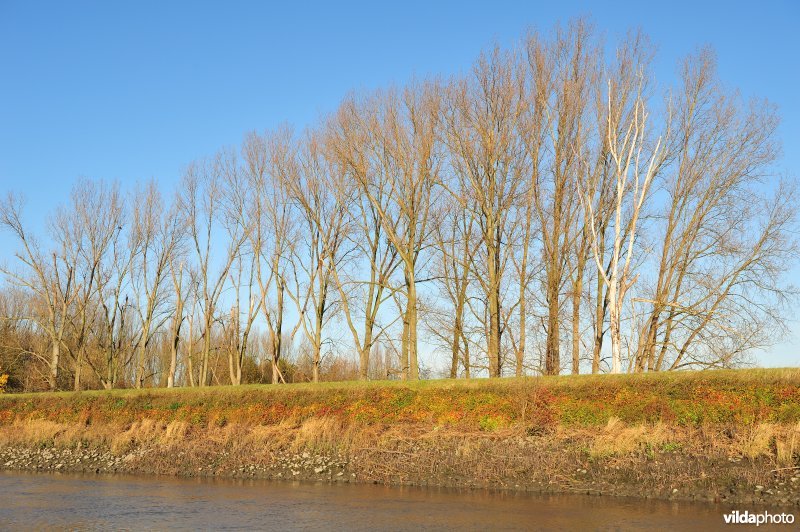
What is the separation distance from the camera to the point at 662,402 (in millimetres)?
18031

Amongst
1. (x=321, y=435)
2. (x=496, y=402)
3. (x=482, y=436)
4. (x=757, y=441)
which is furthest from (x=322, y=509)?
(x=757, y=441)

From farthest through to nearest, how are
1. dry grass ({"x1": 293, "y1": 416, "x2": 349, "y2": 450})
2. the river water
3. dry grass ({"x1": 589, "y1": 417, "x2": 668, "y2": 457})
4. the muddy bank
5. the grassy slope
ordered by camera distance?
dry grass ({"x1": 293, "y1": 416, "x2": 349, "y2": 450}) < the grassy slope < dry grass ({"x1": 589, "y1": 417, "x2": 668, "y2": 457}) < the muddy bank < the river water

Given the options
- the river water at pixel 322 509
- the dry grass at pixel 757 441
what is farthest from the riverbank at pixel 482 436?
the river water at pixel 322 509

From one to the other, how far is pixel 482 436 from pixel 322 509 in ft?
18.9

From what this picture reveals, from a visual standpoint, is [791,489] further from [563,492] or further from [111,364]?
[111,364]

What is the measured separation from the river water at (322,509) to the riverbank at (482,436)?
927 mm

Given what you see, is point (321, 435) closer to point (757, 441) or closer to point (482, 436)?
point (482, 436)

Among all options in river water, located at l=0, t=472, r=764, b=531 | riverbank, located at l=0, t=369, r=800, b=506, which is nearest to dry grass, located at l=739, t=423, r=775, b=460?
riverbank, located at l=0, t=369, r=800, b=506

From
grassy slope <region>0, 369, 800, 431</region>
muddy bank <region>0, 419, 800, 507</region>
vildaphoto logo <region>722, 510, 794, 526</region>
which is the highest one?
grassy slope <region>0, 369, 800, 431</region>

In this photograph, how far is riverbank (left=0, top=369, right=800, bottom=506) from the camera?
1538 cm

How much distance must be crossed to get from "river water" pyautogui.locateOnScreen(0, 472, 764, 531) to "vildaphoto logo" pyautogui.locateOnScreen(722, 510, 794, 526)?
0.21 metres

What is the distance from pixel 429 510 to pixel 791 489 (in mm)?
6834

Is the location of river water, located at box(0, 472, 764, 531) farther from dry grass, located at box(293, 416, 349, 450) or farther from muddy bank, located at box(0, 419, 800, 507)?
dry grass, located at box(293, 416, 349, 450)

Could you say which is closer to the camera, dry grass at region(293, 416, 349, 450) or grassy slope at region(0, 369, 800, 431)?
grassy slope at region(0, 369, 800, 431)
